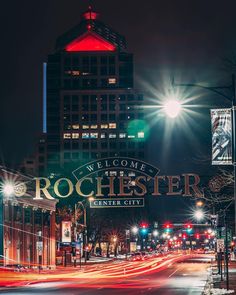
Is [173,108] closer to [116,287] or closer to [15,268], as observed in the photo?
[116,287]

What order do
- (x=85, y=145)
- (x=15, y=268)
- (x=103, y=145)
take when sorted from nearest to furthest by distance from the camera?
1. (x=15, y=268)
2. (x=85, y=145)
3. (x=103, y=145)

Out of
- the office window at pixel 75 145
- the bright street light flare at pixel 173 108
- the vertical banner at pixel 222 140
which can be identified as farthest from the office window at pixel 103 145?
the vertical banner at pixel 222 140

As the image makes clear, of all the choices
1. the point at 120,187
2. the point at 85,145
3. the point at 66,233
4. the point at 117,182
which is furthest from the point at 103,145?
the point at 120,187

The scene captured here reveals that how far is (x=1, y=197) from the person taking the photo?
70.9 meters

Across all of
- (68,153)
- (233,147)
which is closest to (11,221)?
(233,147)

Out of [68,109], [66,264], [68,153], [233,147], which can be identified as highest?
[68,109]

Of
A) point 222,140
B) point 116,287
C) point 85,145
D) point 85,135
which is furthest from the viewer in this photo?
point 85,135

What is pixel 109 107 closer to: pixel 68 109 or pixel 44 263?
pixel 68 109

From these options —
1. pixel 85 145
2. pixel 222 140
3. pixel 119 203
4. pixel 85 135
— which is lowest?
pixel 119 203

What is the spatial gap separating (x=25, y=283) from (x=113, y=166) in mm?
10601

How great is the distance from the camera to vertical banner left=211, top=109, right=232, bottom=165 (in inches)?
791

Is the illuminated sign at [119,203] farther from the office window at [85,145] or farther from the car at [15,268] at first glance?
the office window at [85,145]

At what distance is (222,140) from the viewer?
2012cm

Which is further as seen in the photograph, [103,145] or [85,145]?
[103,145]
